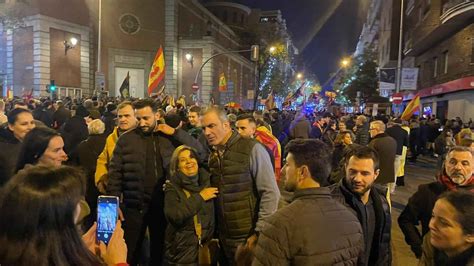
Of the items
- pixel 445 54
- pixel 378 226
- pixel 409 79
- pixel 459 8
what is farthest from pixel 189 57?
pixel 378 226

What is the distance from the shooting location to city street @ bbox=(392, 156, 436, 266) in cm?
659

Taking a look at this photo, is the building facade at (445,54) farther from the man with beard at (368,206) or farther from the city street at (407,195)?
the man with beard at (368,206)

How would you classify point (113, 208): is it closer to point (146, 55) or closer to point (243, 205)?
point (243, 205)

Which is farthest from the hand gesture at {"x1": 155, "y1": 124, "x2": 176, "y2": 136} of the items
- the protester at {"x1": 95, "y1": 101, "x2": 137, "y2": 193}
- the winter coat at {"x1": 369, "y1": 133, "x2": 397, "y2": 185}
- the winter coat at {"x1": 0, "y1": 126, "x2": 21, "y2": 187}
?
the winter coat at {"x1": 369, "y1": 133, "x2": 397, "y2": 185}

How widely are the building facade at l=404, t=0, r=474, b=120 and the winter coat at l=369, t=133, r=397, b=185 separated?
53.1 feet

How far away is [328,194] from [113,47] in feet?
119

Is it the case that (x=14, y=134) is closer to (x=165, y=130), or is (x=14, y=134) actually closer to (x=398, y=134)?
(x=165, y=130)

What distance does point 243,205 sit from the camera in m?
4.02

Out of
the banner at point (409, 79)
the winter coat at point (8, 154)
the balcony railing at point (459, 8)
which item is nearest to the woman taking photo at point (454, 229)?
the winter coat at point (8, 154)

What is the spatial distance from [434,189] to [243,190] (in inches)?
71.6

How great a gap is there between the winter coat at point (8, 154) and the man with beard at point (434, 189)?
12.4 feet

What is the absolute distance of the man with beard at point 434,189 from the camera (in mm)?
3844

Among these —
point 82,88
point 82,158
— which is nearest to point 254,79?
point 82,88

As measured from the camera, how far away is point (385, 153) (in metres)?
8.40
